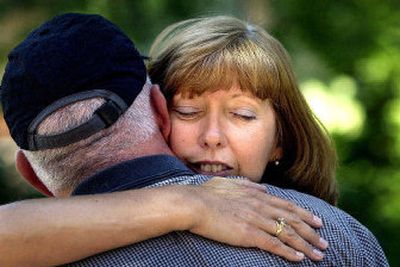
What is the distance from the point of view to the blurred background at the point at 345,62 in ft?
19.4

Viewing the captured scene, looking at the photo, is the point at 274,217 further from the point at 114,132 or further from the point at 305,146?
the point at 305,146

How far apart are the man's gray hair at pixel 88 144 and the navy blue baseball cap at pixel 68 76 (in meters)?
0.02

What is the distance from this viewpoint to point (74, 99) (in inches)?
92.9

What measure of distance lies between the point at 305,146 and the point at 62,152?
3.01 ft

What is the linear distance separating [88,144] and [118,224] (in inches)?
7.2

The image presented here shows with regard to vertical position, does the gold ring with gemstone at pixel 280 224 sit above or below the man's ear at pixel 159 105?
below

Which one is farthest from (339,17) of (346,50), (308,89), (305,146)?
(305,146)

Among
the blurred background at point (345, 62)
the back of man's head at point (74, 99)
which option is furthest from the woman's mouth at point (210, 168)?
the blurred background at point (345, 62)

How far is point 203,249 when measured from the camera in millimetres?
2301

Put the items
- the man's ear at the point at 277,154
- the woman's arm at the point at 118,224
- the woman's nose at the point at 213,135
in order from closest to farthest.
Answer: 1. the woman's arm at the point at 118,224
2. the woman's nose at the point at 213,135
3. the man's ear at the point at 277,154

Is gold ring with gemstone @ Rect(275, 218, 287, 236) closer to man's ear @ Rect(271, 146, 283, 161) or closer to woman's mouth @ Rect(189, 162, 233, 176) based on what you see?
woman's mouth @ Rect(189, 162, 233, 176)

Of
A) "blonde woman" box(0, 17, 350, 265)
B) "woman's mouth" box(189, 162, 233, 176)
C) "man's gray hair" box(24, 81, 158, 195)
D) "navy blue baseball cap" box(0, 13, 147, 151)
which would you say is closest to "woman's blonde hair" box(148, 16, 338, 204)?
"blonde woman" box(0, 17, 350, 265)

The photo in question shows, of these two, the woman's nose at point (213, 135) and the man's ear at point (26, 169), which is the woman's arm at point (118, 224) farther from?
the woman's nose at point (213, 135)

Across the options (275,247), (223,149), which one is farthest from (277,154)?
(275,247)
